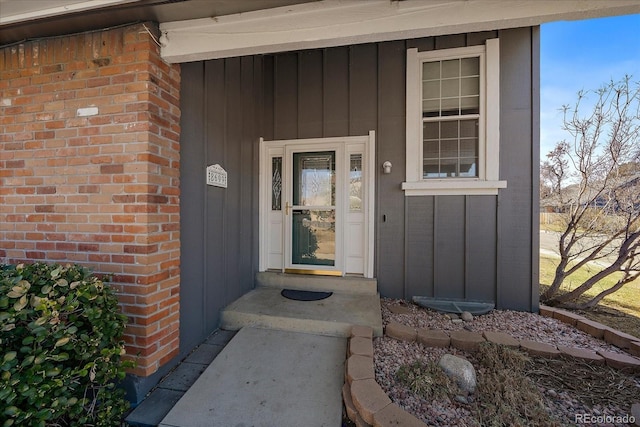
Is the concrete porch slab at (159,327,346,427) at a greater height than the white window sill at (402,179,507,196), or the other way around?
the white window sill at (402,179,507,196)

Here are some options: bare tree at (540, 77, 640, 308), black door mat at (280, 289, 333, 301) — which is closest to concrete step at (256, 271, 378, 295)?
black door mat at (280, 289, 333, 301)

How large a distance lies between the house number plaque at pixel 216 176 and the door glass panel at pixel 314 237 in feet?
4.17

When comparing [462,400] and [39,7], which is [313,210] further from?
[39,7]

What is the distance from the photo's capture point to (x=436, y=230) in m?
3.57

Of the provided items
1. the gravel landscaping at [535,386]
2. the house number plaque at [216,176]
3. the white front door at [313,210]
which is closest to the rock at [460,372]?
the gravel landscaping at [535,386]

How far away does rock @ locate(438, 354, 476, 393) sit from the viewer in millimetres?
1888

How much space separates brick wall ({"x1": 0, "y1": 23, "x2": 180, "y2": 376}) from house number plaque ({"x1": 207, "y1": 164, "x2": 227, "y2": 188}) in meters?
0.46

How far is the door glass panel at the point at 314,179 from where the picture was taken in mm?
3891

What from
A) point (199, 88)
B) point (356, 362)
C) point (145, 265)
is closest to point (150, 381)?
point (145, 265)

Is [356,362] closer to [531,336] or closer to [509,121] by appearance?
[531,336]

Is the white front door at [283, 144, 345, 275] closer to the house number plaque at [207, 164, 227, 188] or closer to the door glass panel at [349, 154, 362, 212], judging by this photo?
the door glass panel at [349, 154, 362, 212]

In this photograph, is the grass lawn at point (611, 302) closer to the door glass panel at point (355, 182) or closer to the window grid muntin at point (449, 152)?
the window grid muntin at point (449, 152)

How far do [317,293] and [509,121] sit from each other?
3205mm

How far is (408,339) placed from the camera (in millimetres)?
2500
